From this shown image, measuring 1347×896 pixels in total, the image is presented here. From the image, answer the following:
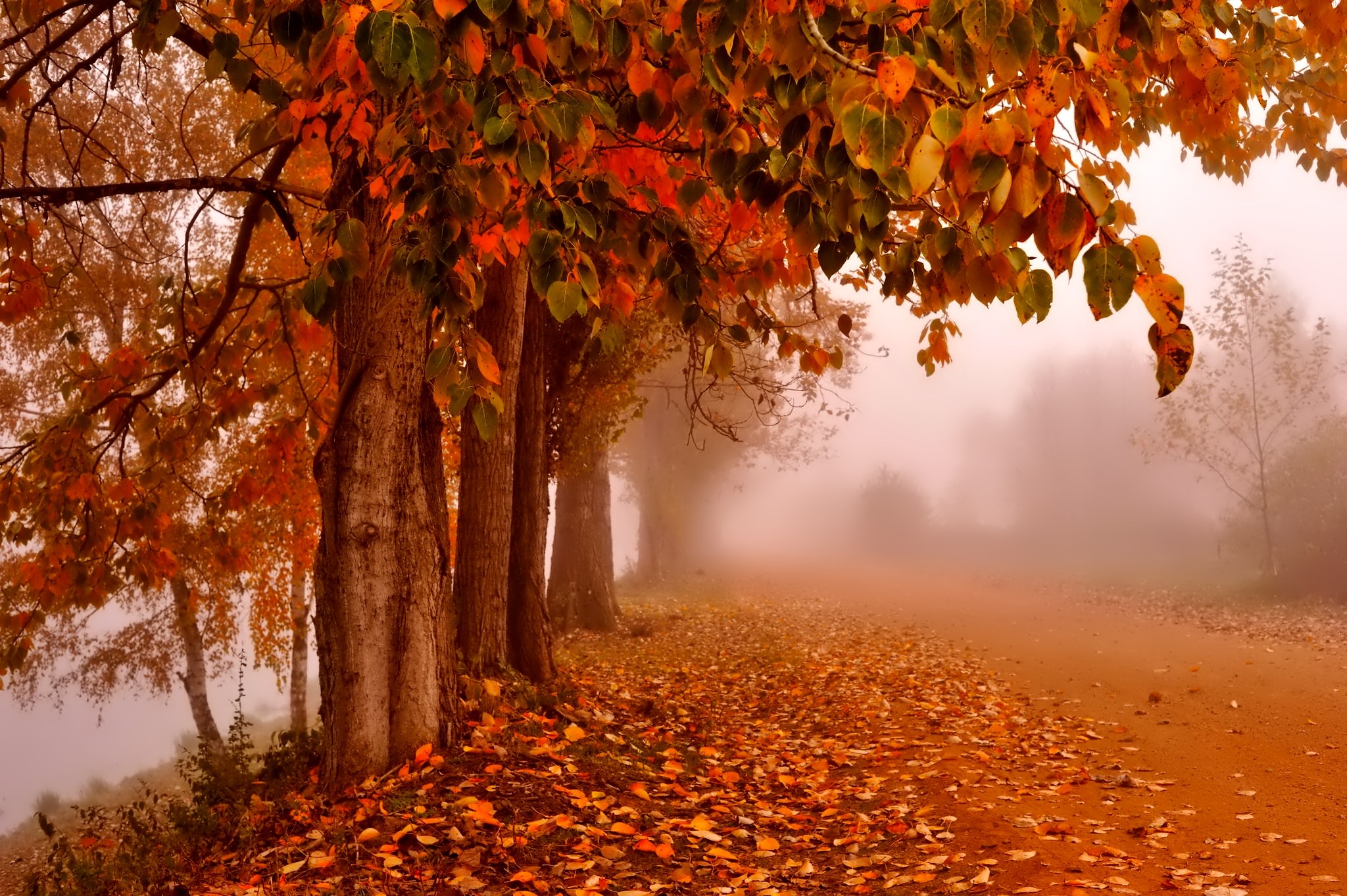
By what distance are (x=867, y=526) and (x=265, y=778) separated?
38705 mm

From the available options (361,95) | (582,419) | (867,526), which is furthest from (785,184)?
(867,526)

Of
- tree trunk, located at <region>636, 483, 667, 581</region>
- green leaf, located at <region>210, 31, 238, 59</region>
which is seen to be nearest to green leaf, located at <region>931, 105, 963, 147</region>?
green leaf, located at <region>210, 31, 238, 59</region>

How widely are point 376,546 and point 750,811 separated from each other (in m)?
2.81

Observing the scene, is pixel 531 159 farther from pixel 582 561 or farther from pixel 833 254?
pixel 582 561

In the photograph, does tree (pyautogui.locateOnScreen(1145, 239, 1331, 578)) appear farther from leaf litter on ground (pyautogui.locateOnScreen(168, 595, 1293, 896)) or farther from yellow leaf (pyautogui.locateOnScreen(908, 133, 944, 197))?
yellow leaf (pyautogui.locateOnScreen(908, 133, 944, 197))

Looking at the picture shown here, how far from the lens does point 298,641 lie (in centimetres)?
1378

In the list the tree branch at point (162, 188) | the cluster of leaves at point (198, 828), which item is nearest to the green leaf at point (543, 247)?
the tree branch at point (162, 188)

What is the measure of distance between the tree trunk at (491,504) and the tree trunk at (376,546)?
159 centimetres

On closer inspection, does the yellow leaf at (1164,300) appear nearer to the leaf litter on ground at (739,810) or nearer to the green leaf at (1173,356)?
the green leaf at (1173,356)

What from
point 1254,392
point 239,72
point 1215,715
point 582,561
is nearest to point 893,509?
point 1254,392

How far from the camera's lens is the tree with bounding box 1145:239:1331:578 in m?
20.2

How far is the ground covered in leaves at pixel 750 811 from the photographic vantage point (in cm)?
412

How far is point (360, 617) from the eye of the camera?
5.11 metres

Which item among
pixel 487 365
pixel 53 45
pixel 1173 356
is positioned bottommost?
pixel 1173 356
